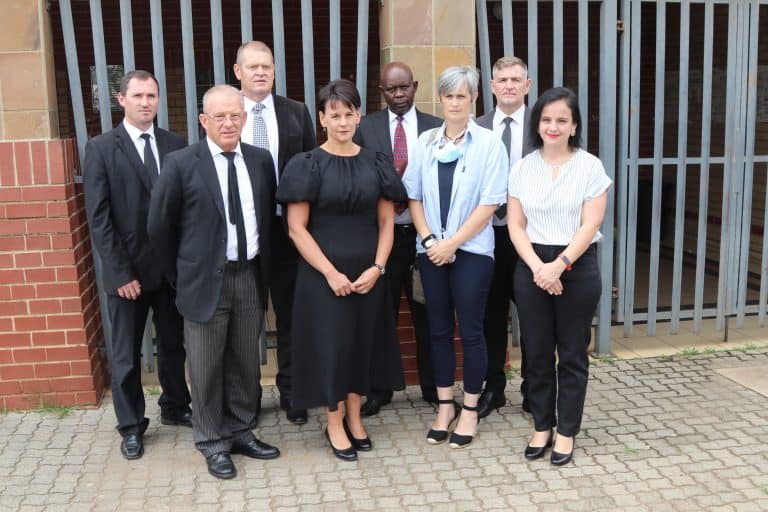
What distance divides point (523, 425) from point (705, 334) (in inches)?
91.3

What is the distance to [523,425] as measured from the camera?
428 cm

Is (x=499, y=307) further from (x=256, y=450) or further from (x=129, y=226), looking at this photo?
(x=129, y=226)

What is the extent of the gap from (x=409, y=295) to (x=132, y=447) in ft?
5.39

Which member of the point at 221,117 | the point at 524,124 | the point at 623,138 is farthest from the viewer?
the point at 623,138

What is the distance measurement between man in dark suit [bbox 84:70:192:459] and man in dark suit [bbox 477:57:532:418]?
169cm

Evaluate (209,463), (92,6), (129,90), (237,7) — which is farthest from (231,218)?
(237,7)

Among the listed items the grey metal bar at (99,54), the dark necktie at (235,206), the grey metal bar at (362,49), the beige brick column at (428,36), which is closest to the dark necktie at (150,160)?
the dark necktie at (235,206)

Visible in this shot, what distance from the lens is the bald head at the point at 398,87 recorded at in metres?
4.09

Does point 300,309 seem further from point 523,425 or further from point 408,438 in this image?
point 523,425

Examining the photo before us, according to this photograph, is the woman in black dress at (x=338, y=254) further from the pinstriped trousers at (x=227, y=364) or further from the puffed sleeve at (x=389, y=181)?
the pinstriped trousers at (x=227, y=364)

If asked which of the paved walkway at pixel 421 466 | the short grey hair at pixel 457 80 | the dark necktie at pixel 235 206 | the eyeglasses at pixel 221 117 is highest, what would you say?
the short grey hair at pixel 457 80

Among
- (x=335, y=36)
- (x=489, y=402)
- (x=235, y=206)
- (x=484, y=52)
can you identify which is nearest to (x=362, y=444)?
(x=489, y=402)

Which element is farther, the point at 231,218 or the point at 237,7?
the point at 237,7

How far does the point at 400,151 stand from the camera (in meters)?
4.17
